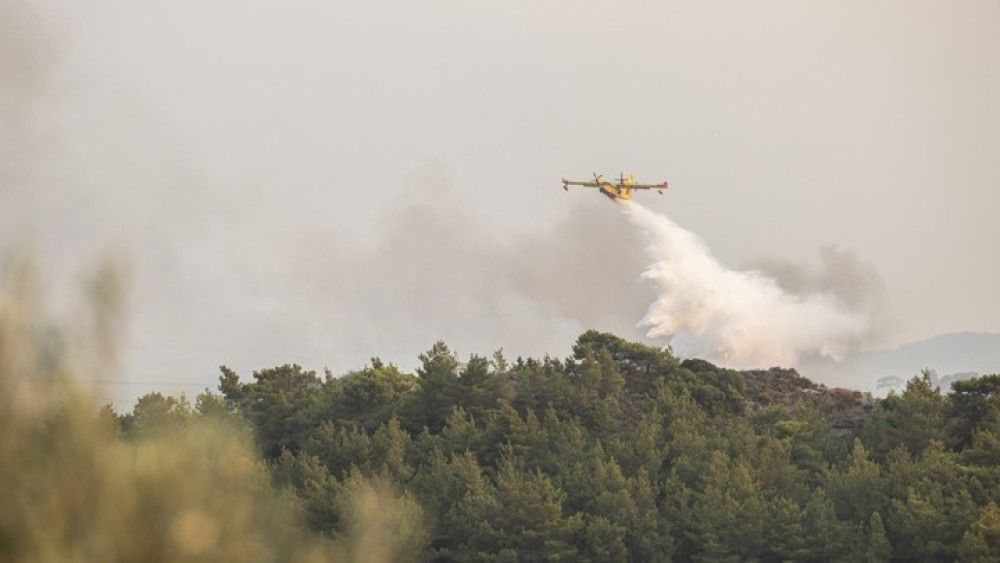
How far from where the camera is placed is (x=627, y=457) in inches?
2424

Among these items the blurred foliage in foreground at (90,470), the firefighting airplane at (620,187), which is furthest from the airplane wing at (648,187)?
the blurred foliage in foreground at (90,470)

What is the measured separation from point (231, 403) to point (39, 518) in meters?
65.5

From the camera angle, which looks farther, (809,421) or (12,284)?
(809,421)

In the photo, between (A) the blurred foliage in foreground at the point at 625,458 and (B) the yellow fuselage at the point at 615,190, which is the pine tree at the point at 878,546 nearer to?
(A) the blurred foliage in foreground at the point at 625,458

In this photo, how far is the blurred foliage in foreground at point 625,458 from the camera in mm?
52531

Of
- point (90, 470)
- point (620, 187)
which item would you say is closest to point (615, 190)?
point (620, 187)

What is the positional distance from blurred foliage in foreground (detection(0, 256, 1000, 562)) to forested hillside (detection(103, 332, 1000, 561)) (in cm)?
11

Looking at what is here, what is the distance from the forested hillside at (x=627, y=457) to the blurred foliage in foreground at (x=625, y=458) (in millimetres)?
106

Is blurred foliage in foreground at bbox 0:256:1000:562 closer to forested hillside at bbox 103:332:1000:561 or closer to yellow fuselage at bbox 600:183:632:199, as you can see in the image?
forested hillside at bbox 103:332:1000:561

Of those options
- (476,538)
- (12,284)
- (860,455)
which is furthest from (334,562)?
(860,455)

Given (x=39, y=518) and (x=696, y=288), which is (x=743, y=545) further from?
(x=696, y=288)

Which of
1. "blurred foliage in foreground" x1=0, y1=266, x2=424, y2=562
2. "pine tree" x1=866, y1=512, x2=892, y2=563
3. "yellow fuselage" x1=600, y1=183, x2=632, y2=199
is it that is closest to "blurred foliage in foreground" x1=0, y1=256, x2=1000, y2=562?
"pine tree" x1=866, y1=512, x2=892, y2=563

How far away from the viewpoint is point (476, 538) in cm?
5341

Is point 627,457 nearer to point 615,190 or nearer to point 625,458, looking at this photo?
point 625,458
